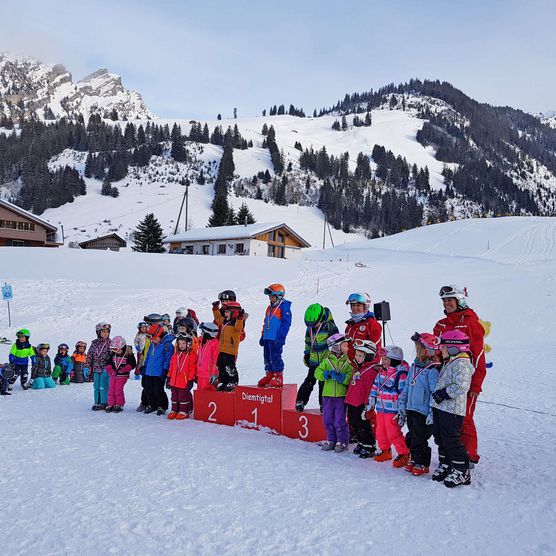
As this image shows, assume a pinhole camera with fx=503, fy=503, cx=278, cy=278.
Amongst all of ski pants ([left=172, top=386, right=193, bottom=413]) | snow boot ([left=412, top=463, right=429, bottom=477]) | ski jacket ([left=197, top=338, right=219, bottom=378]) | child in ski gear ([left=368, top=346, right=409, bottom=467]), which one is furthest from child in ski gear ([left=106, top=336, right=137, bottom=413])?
snow boot ([left=412, top=463, right=429, bottom=477])

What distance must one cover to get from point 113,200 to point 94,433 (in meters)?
110

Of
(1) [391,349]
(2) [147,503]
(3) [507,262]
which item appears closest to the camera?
(2) [147,503]

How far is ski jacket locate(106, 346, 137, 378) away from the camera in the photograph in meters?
9.00

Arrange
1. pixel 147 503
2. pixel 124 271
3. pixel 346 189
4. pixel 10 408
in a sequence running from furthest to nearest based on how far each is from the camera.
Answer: pixel 346 189 < pixel 124 271 < pixel 10 408 < pixel 147 503

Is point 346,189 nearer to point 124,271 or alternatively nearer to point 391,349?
point 124,271

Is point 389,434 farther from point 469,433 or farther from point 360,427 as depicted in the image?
point 469,433

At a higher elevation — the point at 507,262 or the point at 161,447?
the point at 507,262

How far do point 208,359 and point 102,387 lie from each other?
8.08 feet

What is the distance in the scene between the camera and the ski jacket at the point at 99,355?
9.20m

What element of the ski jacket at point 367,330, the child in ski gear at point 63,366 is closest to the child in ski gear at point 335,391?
the ski jacket at point 367,330

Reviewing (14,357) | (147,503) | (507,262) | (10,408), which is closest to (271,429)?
(147,503)

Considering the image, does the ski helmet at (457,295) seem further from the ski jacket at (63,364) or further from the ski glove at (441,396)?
the ski jacket at (63,364)

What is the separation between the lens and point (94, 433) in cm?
710

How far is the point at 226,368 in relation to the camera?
26.5 ft
